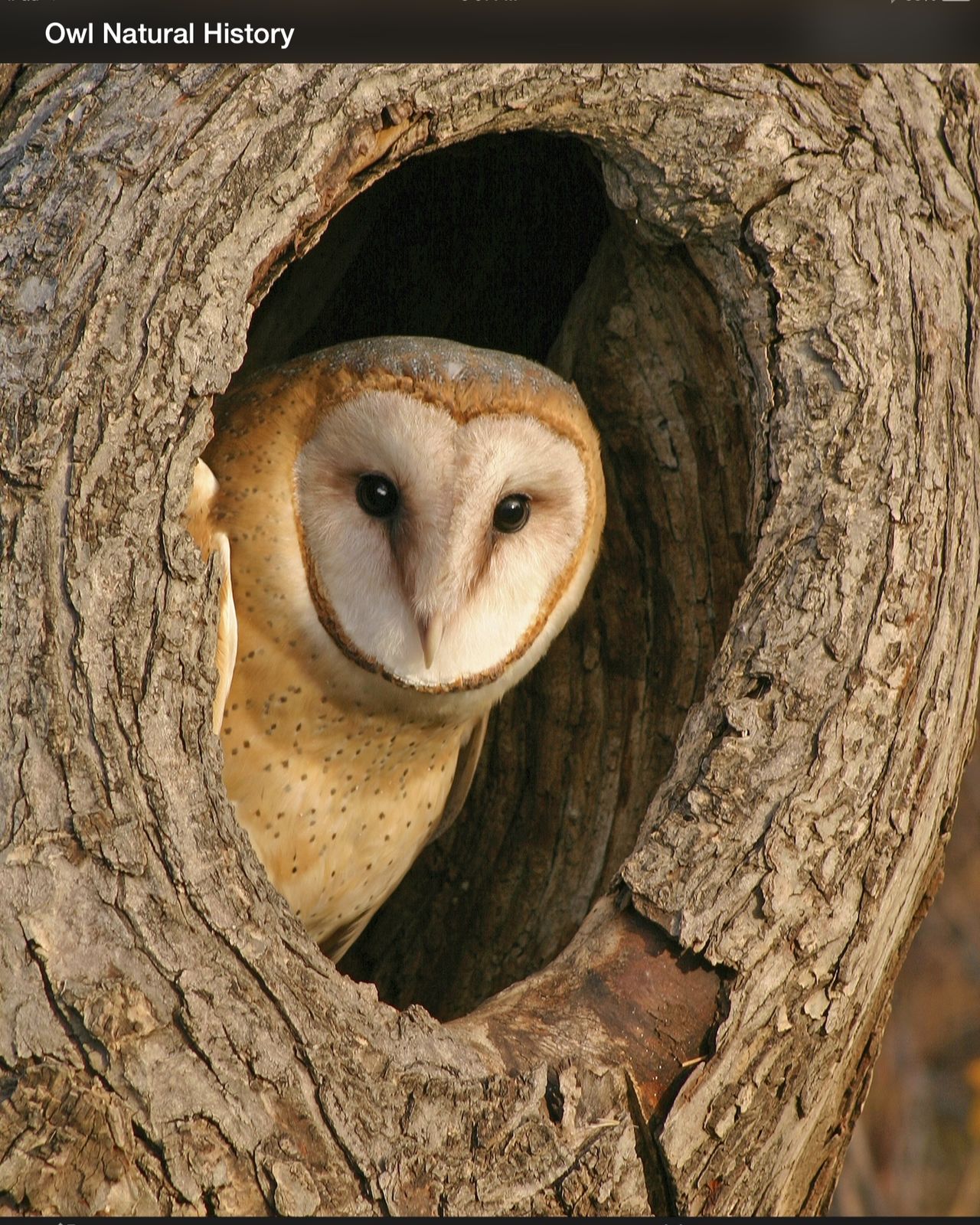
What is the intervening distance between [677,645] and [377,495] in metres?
0.81

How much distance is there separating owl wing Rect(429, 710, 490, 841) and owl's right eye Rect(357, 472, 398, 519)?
0.70 meters

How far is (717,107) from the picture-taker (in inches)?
76.8

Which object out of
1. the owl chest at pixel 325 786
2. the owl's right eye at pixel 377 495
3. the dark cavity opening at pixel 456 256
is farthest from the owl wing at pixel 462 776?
the dark cavity opening at pixel 456 256

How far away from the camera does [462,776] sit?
102 inches

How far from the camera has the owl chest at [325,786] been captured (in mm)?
2086

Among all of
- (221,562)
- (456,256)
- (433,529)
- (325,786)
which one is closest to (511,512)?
(433,529)

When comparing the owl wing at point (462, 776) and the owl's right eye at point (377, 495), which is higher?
the owl's right eye at point (377, 495)

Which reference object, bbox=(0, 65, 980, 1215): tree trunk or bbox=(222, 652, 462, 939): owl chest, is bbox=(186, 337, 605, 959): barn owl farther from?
bbox=(0, 65, 980, 1215): tree trunk

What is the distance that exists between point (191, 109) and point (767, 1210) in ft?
6.30

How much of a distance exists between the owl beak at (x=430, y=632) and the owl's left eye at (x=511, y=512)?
0.22 metres

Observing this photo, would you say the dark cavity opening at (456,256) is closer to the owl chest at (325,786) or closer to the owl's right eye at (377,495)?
the owl's right eye at (377,495)

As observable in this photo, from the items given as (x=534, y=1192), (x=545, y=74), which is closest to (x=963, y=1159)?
(x=534, y=1192)

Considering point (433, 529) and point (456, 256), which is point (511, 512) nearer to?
point (433, 529)

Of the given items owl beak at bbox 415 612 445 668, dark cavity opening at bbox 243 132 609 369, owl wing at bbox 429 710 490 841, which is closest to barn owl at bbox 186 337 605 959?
owl beak at bbox 415 612 445 668
